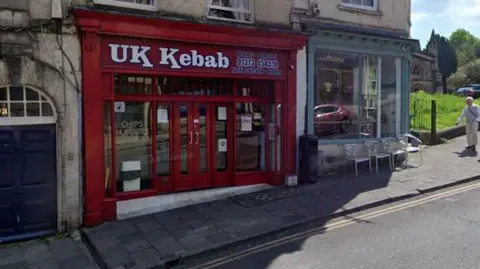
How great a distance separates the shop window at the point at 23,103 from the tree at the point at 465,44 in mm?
91977

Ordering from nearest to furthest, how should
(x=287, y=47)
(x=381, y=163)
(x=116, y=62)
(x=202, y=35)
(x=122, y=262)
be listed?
(x=122, y=262) < (x=116, y=62) < (x=202, y=35) < (x=287, y=47) < (x=381, y=163)

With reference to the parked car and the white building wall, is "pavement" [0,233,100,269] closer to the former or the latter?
the white building wall

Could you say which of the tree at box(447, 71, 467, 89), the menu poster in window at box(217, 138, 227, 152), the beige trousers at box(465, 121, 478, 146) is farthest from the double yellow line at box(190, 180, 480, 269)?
the tree at box(447, 71, 467, 89)

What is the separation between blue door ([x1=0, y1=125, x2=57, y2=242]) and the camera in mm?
6680

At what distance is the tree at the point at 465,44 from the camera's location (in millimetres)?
87938

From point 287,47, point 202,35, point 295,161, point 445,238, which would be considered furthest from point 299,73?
point 445,238

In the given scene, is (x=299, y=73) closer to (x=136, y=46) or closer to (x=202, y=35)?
(x=202, y=35)

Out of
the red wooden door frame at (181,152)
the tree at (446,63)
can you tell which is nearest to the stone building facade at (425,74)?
the tree at (446,63)

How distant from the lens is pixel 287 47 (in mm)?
9281

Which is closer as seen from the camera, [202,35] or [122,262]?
[122,262]

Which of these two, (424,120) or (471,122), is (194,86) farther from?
(424,120)

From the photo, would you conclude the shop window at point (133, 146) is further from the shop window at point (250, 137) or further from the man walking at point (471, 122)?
the man walking at point (471, 122)

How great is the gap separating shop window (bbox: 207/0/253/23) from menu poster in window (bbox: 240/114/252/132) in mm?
2140

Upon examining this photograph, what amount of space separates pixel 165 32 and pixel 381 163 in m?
7.22
